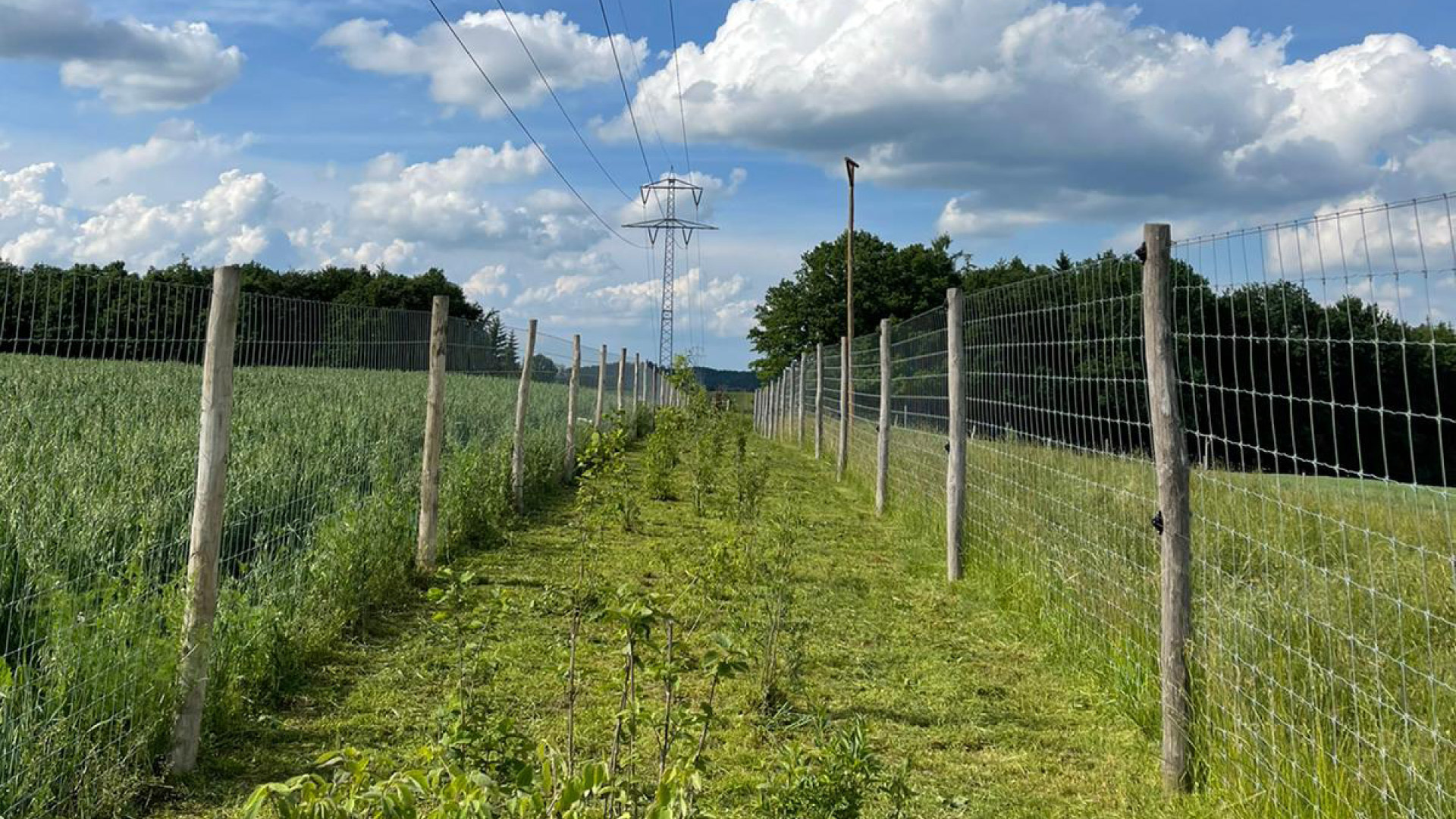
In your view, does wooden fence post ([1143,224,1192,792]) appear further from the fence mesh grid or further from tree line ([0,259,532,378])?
tree line ([0,259,532,378])

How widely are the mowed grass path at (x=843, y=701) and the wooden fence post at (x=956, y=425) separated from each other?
0.98 ft

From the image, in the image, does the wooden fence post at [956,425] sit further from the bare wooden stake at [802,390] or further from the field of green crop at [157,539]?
the bare wooden stake at [802,390]

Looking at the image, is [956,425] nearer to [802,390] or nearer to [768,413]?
[802,390]

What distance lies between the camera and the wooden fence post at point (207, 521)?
4.17 m

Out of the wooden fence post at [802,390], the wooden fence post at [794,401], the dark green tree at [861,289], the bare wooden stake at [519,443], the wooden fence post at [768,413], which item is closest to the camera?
the bare wooden stake at [519,443]

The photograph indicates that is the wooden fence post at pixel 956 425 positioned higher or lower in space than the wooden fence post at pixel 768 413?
lower

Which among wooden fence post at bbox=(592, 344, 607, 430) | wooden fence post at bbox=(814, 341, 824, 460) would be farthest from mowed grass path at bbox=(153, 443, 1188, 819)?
wooden fence post at bbox=(814, 341, 824, 460)

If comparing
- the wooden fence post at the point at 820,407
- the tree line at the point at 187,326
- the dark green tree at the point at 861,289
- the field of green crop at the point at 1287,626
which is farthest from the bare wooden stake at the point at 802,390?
the dark green tree at the point at 861,289

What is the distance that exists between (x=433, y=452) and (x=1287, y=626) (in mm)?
5888

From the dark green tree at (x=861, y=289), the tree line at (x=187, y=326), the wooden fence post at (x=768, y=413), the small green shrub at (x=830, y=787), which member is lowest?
the small green shrub at (x=830, y=787)

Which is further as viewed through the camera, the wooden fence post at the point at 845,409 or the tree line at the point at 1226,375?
the wooden fence post at the point at 845,409

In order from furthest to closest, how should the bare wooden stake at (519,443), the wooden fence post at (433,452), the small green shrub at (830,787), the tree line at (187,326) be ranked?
the bare wooden stake at (519,443) < the wooden fence post at (433,452) < the tree line at (187,326) < the small green shrub at (830,787)

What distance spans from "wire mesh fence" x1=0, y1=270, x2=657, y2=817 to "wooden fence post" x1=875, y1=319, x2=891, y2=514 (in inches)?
153

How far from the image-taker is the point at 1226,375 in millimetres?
4555
